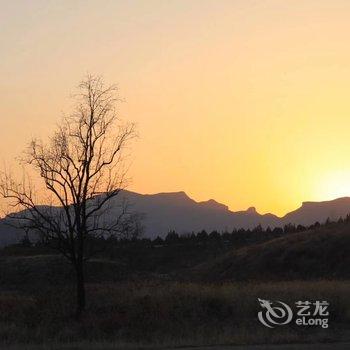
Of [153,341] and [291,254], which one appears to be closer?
[153,341]

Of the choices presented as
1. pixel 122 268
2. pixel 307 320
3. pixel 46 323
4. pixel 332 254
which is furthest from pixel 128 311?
pixel 122 268

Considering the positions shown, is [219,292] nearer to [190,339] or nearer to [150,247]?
[190,339]

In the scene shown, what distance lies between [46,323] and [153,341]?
19.9 feet

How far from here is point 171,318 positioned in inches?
912

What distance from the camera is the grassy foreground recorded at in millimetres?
18953

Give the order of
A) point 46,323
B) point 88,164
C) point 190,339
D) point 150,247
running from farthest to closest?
point 150,247, point 88,164, point 46,323, point 190,339

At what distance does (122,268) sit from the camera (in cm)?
5847
